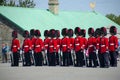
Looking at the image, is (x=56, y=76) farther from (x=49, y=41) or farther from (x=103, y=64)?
(x=49, y=41)

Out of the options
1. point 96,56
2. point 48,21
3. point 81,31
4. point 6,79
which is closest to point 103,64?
point 96,56

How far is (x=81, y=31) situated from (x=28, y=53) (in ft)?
9.92

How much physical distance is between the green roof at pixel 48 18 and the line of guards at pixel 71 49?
17213 millimetres

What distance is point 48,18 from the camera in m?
54.7

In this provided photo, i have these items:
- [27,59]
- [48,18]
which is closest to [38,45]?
[27,59]

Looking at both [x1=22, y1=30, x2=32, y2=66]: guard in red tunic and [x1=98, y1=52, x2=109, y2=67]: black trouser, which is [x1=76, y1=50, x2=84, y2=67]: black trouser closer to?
[x1=98, y1=52, x2=109, y2=67]: black trouser

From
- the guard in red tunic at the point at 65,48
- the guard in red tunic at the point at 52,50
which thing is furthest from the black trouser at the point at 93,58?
the guard in red tunic at the point at 52,50

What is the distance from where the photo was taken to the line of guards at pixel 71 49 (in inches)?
1120

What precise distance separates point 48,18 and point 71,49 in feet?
79.7

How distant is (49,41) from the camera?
3116cm

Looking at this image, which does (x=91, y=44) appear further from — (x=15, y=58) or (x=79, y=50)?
(x=15, y=58)

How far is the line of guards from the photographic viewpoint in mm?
28438

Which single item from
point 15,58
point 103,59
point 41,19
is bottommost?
point 103,59

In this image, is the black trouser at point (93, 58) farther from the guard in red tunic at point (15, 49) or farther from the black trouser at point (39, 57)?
the guard in red tunic at point (15, 49)
